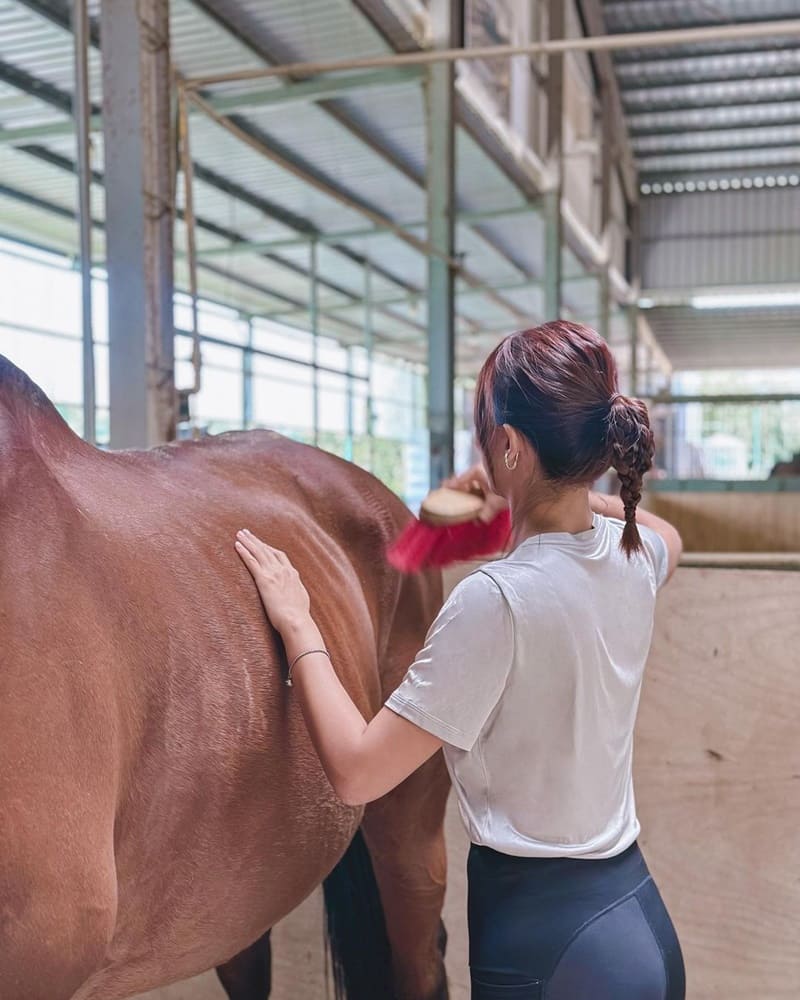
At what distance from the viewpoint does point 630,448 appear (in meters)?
0.98

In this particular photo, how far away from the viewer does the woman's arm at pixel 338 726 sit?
97 cm

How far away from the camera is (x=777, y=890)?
5.79 ft

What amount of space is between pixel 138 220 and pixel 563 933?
1.69 metres

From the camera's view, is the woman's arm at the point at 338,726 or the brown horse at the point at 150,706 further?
the woman's arm at the point at 338,726

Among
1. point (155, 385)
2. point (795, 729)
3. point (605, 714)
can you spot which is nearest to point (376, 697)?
point (605, 714)

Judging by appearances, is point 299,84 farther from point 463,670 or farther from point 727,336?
point 727,336

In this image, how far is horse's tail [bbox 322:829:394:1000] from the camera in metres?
1.68

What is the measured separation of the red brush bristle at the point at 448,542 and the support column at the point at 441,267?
140 inches

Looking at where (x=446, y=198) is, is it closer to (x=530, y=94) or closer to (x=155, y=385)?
(x=155, y=385)

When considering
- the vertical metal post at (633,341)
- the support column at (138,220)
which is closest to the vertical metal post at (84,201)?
the support column at (138,220)

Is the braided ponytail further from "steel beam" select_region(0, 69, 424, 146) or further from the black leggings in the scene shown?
"steel beam" select_region(0, 69, 424, 146)

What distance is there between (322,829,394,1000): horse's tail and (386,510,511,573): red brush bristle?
0.68 m

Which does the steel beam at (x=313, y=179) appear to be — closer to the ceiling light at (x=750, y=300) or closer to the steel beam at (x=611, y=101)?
the steel beam at (x=611, y=101)

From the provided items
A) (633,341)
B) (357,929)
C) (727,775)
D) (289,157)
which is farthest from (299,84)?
(633,341)
